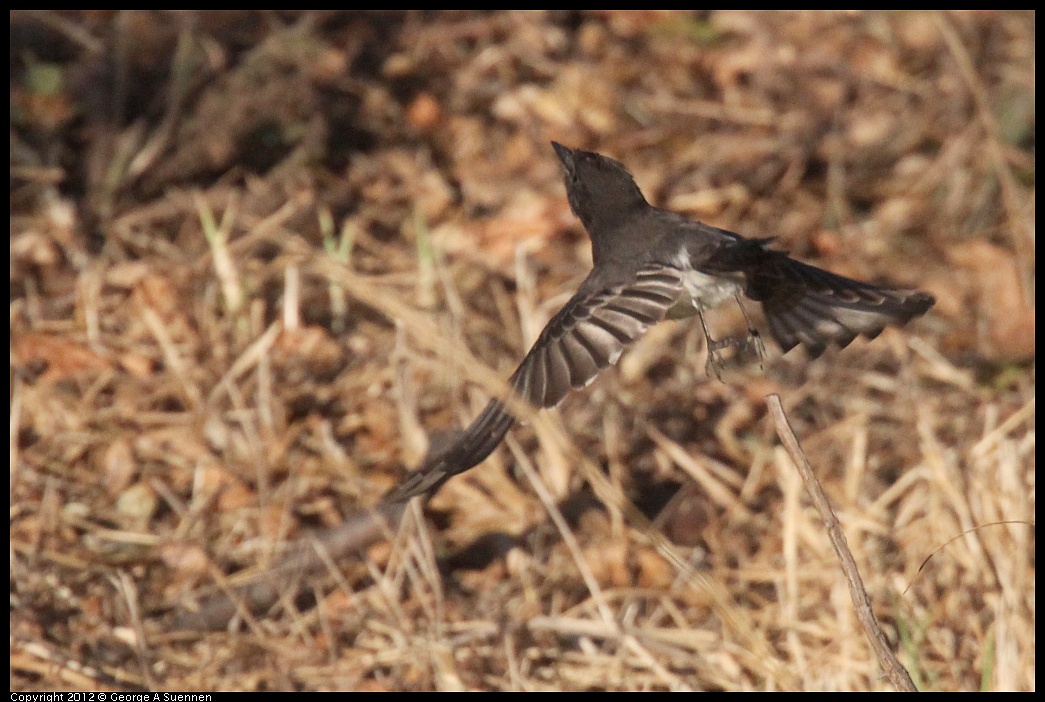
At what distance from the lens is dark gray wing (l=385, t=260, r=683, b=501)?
250 cm

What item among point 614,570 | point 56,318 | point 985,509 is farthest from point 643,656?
point 56,318

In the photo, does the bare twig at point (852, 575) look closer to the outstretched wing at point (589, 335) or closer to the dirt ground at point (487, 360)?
the dirt ground at point (487, 360)

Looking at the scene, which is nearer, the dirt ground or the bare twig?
the bare twig

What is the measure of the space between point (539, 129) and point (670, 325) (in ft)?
5.09

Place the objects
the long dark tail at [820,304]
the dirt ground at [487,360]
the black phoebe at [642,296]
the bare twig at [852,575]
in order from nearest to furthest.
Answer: the bare twig at [852,575], the black phoebe at [642,296], the long dark tail at [820,304], the dirt ground at [487,360]

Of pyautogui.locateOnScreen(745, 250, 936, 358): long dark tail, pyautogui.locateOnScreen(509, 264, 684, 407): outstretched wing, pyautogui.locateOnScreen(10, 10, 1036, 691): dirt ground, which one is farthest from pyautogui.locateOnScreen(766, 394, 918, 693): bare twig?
pyautogui.locateOnScreen(745, 250, 936, 358): long dark tail

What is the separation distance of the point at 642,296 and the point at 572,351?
10.0 inches

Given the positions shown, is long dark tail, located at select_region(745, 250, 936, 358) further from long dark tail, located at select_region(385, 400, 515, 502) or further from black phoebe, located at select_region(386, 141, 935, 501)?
long dark tail, located at select_region(385, 400, 515, 502)

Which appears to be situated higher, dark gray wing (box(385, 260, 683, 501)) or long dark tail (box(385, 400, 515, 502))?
dark gray wing (box(385, 260, 683, 501))

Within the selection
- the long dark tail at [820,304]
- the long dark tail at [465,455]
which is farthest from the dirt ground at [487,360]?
the long dark tail at [820,304]

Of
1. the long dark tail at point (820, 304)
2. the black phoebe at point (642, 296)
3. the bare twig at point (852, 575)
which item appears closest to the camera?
the bare twig at point (852, 575)

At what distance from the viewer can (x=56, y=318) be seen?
4742mm

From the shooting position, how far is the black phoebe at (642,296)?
2.63 metres

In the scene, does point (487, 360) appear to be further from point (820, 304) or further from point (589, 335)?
point (589, 335)
